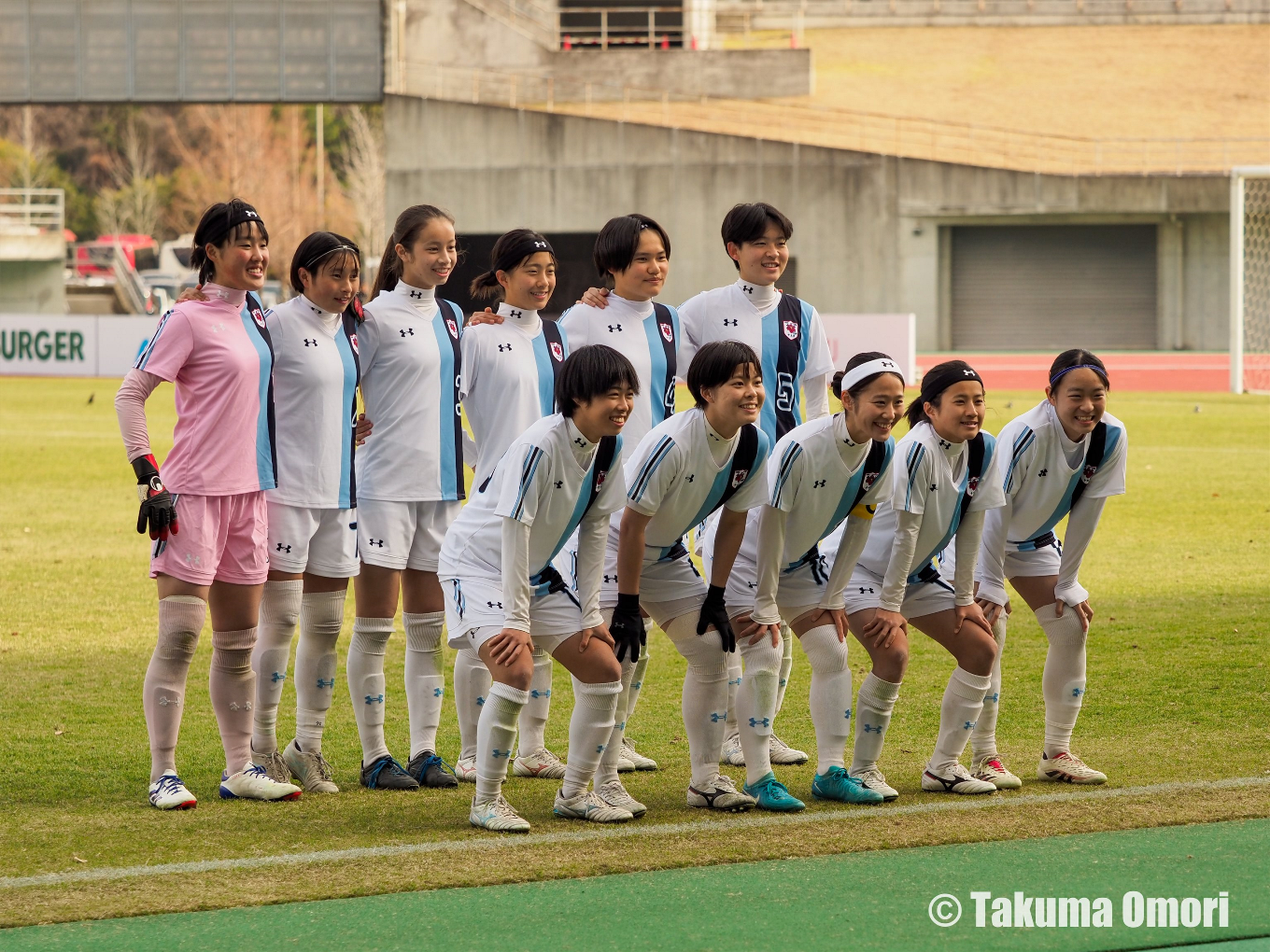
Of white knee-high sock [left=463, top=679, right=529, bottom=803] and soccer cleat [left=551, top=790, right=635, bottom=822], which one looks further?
soccer cleat [left=551, top=790, right=635, bottom=822]

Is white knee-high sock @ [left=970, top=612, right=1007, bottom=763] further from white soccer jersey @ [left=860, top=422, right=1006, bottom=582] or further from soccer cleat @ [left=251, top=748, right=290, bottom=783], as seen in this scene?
soccer cleat @ [left=251, top=748, right=290, bottom=783]

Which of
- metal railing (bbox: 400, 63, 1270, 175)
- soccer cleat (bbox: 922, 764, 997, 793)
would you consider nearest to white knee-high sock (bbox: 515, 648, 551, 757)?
soccer cleat (bbox: 922, 764, 997, 793)

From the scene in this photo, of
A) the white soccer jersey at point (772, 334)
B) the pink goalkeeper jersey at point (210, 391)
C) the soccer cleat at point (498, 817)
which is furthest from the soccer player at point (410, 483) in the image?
the white soccer jersey at point (772, 334)

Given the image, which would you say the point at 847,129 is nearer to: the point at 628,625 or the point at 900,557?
the point at 900,557

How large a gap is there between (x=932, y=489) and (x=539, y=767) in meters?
1.90

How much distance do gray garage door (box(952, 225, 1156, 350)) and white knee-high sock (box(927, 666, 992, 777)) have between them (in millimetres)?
39812

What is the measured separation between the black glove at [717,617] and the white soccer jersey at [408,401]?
128 cm

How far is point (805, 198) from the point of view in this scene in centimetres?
4250

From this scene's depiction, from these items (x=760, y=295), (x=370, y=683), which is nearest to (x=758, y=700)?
(x=370, y=683)

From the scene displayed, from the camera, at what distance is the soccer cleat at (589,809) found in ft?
17.9

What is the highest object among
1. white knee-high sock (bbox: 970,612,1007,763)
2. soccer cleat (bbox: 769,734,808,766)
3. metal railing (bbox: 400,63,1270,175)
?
metal railing (bbox: 400,63,1270,175)

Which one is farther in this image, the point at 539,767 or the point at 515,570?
the point at 539,767

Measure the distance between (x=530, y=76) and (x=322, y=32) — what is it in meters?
7.13

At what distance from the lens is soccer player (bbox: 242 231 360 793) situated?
234 inches
